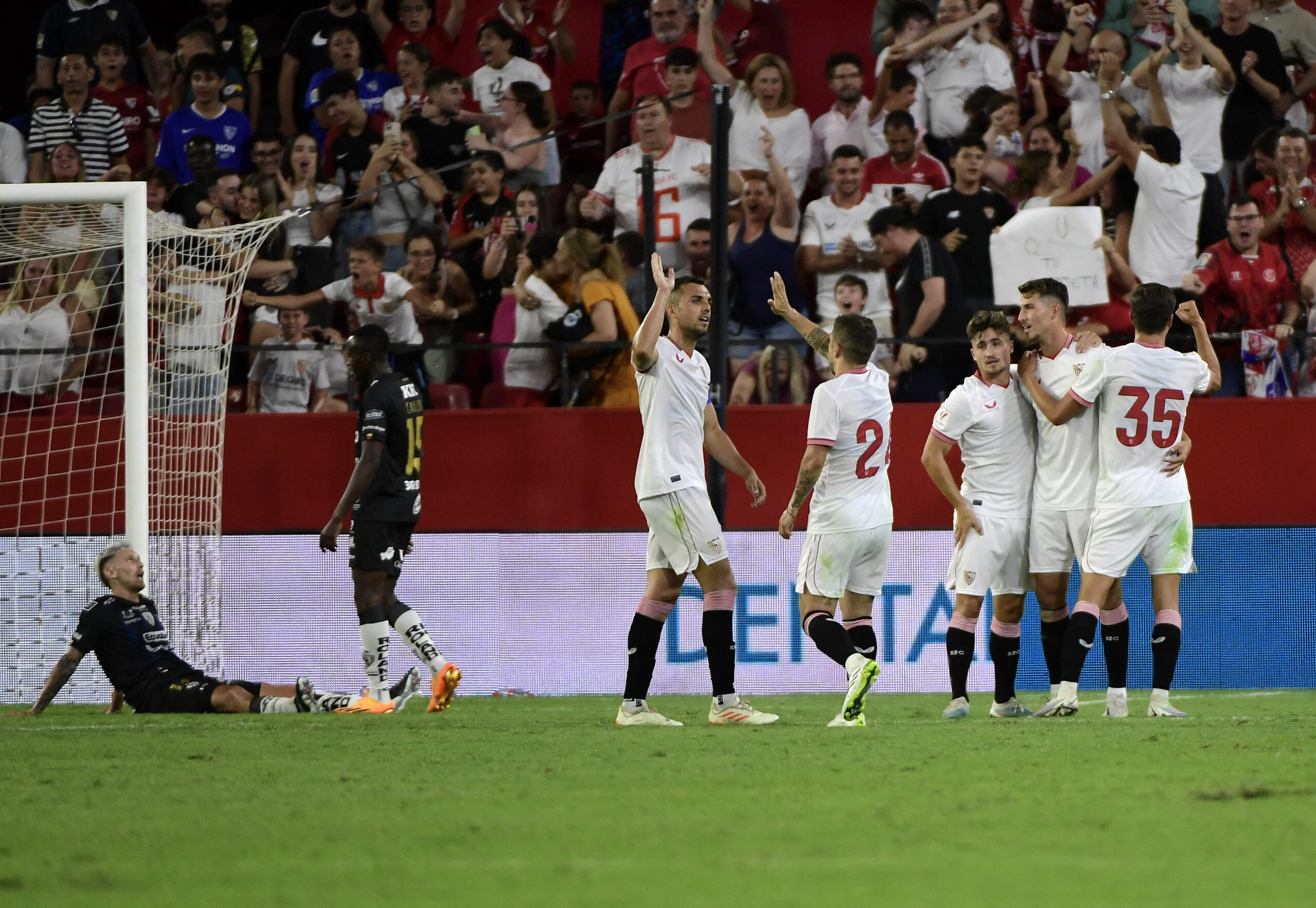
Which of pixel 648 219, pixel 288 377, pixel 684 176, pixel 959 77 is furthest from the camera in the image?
pixel 959 77

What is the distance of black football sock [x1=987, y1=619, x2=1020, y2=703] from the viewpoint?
8180 millimetres

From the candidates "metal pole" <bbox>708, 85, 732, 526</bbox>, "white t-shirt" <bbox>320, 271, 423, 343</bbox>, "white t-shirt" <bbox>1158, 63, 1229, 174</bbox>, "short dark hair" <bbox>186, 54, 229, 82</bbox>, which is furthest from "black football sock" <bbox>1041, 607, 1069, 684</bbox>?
"short dark hair" <bbox>186, 54, 229, 82</bbox>

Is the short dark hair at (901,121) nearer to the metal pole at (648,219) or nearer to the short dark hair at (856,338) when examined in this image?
the metal pole at (648,219)

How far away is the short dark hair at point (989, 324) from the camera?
26.6 feet

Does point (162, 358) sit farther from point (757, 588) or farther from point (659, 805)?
point (659, 805)

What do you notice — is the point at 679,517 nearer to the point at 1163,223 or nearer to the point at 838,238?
the point at 838,238

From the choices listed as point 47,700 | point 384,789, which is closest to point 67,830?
point 384,789

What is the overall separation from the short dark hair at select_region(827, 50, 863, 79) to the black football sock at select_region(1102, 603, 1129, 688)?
627 cm

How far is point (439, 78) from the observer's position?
13.2 meters

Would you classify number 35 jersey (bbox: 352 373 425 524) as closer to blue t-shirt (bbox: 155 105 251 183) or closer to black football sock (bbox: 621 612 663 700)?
black football sock (bbox: 621 612 663 700)

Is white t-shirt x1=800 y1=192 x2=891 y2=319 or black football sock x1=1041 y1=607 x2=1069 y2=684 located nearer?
black football sock x1=1041 y1=607 x2=1069 y2=684

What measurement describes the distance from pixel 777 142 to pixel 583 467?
10.3ft

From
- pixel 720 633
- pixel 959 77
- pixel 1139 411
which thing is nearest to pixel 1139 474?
pixel 1139 411

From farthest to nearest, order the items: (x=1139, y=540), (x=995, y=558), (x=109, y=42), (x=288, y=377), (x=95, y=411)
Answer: (x=109, y=42) → (x=288, y=377) → (x=95, y=411) → (x=995, y=558) → (x=1139, y=540)
